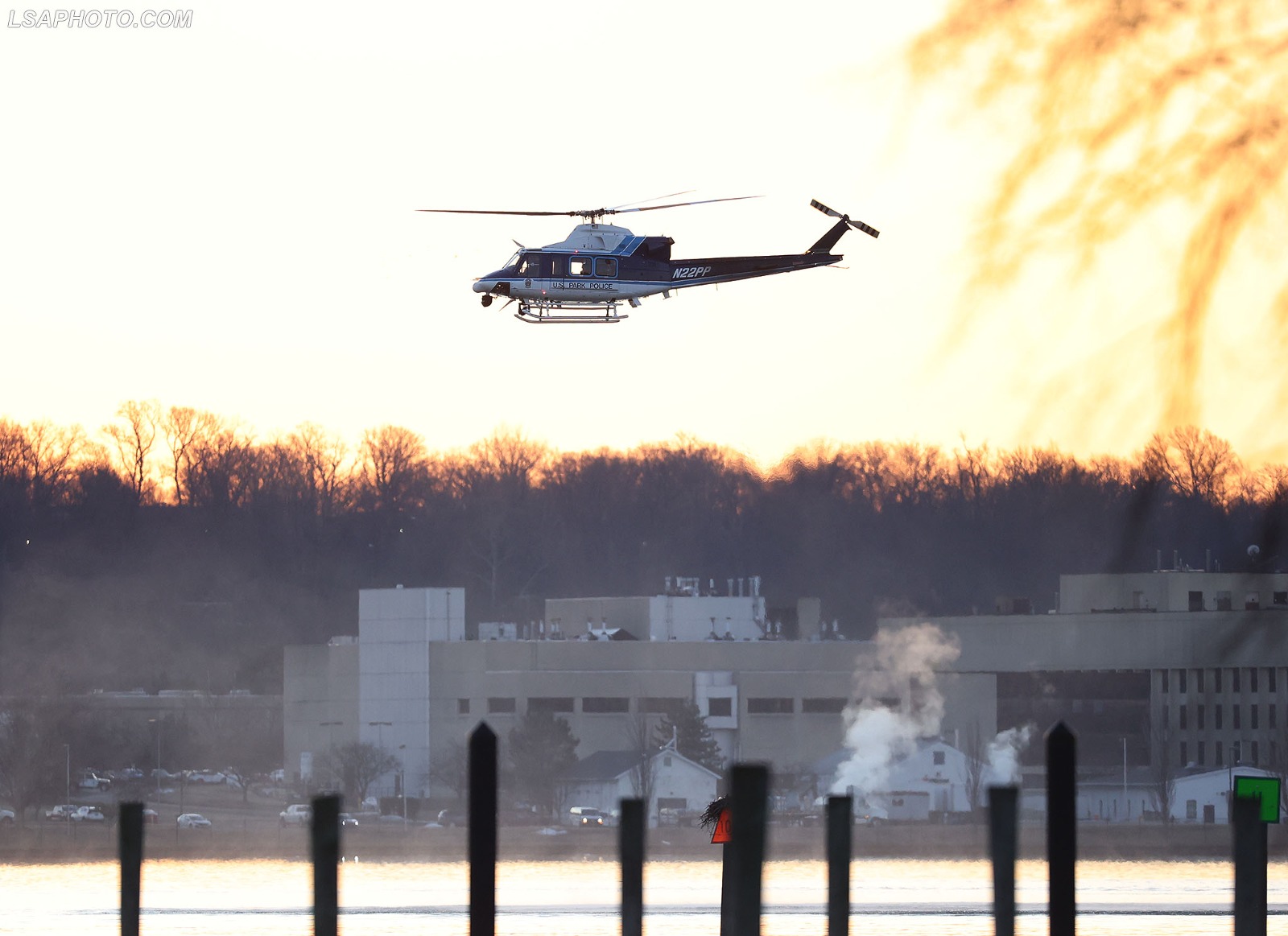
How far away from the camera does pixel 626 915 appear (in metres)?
37.7

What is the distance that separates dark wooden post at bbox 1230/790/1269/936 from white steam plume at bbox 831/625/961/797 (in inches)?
3918

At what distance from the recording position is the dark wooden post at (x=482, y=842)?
835 inches

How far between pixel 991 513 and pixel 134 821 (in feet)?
498

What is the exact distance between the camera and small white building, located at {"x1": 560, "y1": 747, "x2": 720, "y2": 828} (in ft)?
444

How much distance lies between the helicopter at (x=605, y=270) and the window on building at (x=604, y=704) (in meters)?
63.2

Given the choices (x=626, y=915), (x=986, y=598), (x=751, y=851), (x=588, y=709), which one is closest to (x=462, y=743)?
(x=588, y=709)

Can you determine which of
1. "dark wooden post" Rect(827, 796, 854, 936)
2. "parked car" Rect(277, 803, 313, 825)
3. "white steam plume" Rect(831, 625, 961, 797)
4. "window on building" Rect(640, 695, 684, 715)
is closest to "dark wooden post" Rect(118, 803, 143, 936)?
"dark wooden post" Rect(827, 796, 854, 936)

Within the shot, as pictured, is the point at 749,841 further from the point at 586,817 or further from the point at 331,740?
the point at 331,740

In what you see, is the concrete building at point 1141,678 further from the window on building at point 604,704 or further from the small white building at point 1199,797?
the window on building at point 604,704

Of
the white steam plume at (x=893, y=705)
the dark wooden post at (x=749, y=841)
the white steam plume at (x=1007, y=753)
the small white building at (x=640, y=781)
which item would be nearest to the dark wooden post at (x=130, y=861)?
the dark wooden post at (x=749, y=841)

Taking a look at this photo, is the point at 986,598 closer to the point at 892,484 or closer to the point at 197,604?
the point at 892,484

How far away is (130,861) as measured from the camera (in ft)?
105

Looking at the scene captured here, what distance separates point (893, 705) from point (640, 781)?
51.9ft

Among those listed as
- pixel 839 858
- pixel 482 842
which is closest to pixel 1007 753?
pixel 839 858
